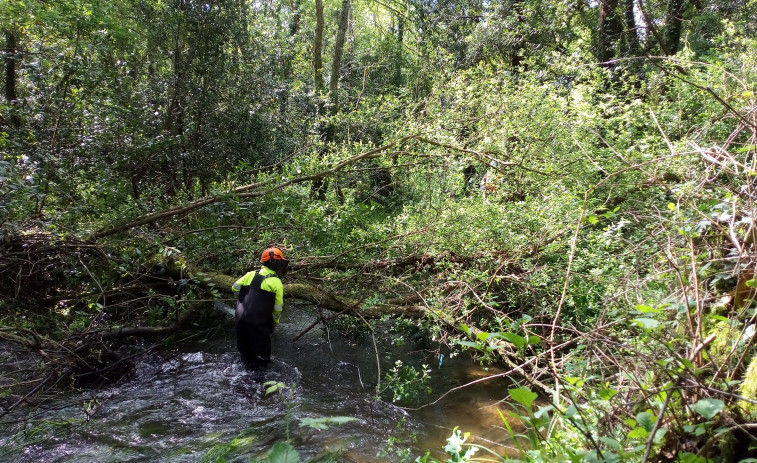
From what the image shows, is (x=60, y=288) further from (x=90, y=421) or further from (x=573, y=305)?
(x=573, y=305)

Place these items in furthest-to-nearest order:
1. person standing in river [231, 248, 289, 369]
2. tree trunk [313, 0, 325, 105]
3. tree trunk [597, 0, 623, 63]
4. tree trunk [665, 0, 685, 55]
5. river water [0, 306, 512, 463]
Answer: tree trunk [665, 0, 685, 55] < tree trunk [597, 0, 623, 63] < tree trunk [313, 0, 325, 105] < person standing in river [231, 248, 289, 369] < river water [0, 306, 512, 463]

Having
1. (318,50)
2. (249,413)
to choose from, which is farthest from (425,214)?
(318,50)

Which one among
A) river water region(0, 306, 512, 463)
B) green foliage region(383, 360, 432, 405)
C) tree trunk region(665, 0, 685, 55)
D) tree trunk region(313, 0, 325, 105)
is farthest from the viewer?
tree trunk region(665, 0, 685, 55)

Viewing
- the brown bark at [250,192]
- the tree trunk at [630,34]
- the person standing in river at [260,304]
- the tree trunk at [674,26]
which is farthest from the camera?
the tree trunk at [630,34]

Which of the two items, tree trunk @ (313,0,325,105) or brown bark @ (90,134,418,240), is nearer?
brown bark @ (90,134,418,240)

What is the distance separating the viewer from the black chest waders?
5020 mm

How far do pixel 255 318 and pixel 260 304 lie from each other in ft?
0.60

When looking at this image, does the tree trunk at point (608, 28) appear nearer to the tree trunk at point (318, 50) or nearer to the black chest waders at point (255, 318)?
the tree trunk at point (318, 50)

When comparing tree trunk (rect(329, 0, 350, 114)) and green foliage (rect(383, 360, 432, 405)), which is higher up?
tree trunk (rect(329, 0, 350, 114))

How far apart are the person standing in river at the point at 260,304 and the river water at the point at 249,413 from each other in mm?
440

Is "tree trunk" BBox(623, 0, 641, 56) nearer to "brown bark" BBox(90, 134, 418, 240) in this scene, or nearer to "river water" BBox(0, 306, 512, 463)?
"brown bark" BBox(90, 134, 418, 240)

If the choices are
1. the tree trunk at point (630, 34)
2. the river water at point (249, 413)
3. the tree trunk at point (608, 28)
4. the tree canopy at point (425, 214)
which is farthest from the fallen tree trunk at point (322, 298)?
the tree trunk at point (630, 34)

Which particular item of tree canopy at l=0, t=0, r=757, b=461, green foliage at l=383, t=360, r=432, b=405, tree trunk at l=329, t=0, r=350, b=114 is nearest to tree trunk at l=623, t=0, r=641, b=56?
tree canopy at l=0, t=0, r=757, b=461

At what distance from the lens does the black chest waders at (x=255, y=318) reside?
502cm
